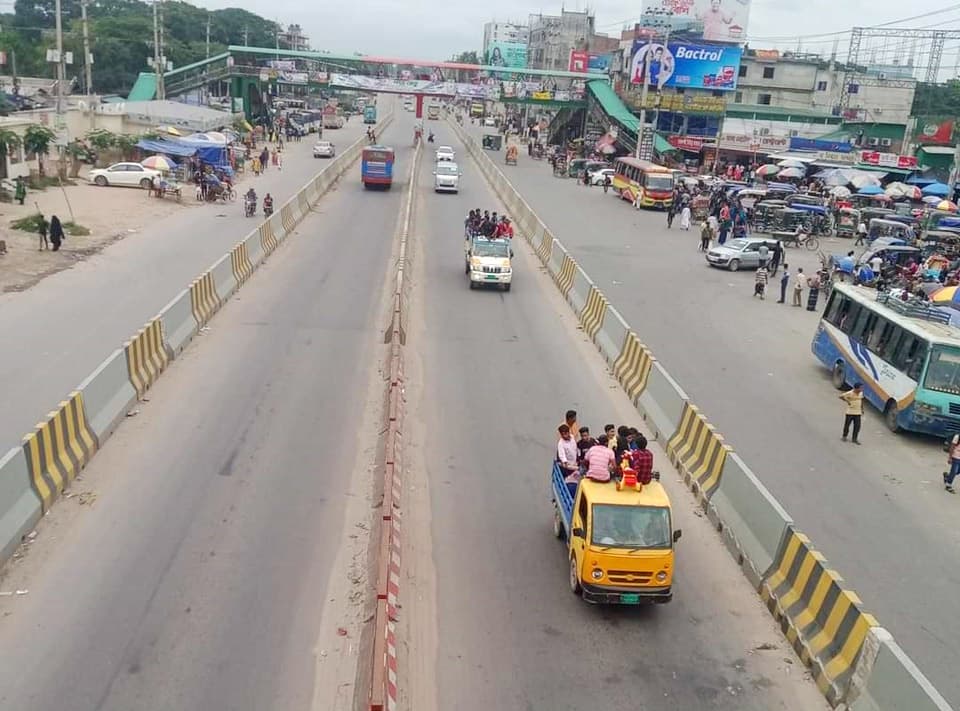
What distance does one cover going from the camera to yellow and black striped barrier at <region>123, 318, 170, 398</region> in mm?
17062

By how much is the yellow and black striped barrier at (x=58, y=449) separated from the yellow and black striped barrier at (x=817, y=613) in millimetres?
9931

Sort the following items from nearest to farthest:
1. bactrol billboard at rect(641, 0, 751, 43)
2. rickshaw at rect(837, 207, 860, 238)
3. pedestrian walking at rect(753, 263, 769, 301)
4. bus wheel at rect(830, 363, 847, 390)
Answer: bus wheel at rect(830, 363, 847, 390), pedestrian walking at rect(753, 263, 769, 301), rickshaw at rect(837, 207, 860, 238), bactrol billboard at rect(641, 0, 751, 43)

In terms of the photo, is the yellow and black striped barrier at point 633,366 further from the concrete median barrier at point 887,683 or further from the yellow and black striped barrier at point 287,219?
the yellow and black striped barrier at point 287,219

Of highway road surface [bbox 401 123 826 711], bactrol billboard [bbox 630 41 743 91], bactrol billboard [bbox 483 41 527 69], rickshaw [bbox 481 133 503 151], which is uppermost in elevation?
bactrol billboard [bbox 483 41 527 69]

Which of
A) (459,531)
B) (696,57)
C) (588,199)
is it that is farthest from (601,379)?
(696,57)

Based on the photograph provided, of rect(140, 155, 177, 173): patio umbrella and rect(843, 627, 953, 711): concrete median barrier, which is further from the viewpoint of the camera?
rect(140, 155, 177, 173): patio umbrella

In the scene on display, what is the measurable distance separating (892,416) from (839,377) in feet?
9.41

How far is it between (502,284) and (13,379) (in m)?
15.9

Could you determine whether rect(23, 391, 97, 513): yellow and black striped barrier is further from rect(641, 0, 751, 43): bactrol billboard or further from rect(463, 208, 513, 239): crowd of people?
rect(641, 0, 751, 43): bactrol billboard

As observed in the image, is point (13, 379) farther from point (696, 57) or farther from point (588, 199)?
point (696, 57)

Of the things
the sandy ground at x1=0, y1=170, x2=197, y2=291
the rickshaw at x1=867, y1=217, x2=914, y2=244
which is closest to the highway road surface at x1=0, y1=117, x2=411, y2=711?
the sandy ground at x1=0, y1=170, x2=197, y2=291

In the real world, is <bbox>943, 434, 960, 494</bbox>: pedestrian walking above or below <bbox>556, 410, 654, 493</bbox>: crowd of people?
below

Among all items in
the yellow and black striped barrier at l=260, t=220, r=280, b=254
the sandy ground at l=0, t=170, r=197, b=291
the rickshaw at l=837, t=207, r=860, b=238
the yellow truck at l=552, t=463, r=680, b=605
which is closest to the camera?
the yellow truck at l=552, t=463, r=680, b=605

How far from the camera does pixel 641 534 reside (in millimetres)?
11227
